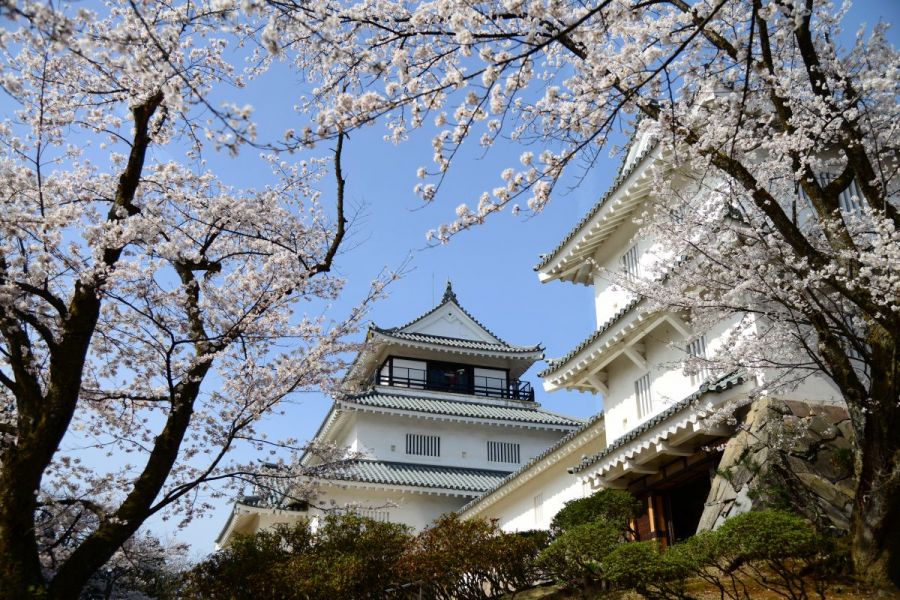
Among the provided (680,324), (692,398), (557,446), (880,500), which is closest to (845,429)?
(692,398)

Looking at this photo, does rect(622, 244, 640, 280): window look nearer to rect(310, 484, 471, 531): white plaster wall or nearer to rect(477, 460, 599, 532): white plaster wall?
rect(477, 460, 599, 532): white plaster wall

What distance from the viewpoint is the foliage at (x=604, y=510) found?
11.0 m

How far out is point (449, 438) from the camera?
87.7 feet

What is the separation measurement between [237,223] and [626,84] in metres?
5.06

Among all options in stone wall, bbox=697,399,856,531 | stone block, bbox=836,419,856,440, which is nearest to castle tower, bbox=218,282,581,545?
stone wall, bbox=697,399,856,531

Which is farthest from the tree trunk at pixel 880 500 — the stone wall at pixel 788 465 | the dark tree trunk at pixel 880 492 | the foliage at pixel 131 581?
the foliage at pixel 131 581

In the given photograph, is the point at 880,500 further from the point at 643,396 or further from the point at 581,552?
the point at 643,396

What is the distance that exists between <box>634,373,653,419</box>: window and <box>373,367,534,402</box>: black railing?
14.3 metres

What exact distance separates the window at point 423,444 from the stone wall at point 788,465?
16.8m

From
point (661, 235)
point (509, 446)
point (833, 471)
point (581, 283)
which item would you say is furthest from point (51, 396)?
point (509, 446)

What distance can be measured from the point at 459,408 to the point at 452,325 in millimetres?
4214

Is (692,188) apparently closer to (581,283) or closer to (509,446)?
(581,283)

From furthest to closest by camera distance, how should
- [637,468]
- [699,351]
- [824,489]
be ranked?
[637,468]
[699,351]
[824,489]

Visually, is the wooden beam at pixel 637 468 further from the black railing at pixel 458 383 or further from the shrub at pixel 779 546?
the black railing at pixel 458 383
